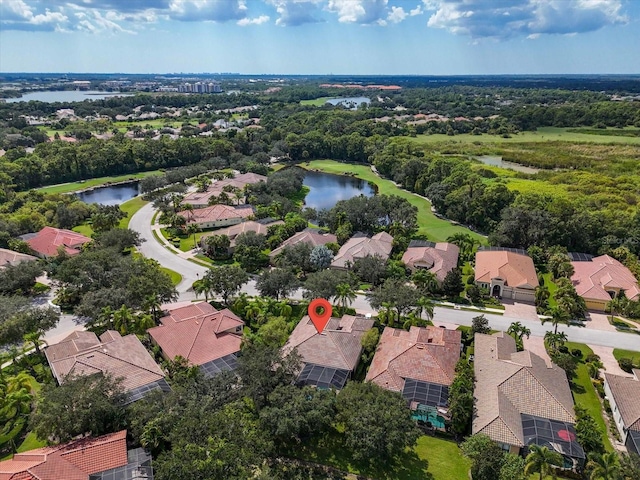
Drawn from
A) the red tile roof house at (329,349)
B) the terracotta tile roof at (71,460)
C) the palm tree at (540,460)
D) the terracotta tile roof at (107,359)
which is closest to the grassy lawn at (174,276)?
the terracotta tile roof at (107,359)

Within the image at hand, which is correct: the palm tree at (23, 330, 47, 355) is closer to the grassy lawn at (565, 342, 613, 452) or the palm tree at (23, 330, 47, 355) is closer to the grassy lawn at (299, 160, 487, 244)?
the grassy lawn at (565, 342, 613, 452)

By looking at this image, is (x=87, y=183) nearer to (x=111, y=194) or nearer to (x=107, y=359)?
(x=111, y=194)

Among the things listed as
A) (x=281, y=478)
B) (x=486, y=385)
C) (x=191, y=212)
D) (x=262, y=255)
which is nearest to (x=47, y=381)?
(x=281, y=478)

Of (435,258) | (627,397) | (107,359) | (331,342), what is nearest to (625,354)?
(627,397)

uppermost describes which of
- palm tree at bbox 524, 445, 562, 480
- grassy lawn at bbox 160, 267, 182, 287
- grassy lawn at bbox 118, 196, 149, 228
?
palm tree at bbox 524, 445, 562, 480

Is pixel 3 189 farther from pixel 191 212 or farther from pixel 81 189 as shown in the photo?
pixel 191 212

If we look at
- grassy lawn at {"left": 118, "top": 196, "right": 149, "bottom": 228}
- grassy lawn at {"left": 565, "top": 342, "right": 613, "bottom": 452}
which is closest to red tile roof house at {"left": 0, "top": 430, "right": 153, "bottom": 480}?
grassy lawn at {"left": 565, "top": 342, "right": 613, "bottom": 452}
